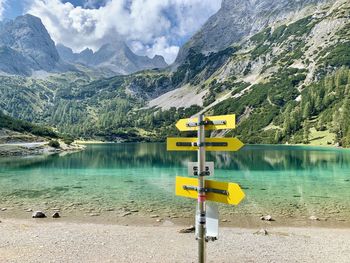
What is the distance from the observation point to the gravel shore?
58.0 feet

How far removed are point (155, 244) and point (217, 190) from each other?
1174 cm

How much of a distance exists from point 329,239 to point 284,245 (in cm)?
423

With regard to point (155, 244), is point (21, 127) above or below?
above

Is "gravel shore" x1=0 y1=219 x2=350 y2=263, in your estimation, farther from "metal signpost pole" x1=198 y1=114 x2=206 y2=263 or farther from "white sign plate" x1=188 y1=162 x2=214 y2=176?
"white sign plate" x1=188 y1=162 x2=214 y2=176

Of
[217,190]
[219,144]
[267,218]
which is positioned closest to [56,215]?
[267,218]

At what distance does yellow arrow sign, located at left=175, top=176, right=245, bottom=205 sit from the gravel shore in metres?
7.79

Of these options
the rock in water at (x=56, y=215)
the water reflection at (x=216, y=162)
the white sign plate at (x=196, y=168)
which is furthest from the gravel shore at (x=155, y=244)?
the water reflection at (x=216, y=162)

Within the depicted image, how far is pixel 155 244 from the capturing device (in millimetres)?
20406

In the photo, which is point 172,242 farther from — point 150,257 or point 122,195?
point 122,195

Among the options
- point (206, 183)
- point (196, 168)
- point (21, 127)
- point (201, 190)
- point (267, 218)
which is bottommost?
point (267, 218)

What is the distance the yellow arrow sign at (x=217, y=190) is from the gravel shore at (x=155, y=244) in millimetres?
7793

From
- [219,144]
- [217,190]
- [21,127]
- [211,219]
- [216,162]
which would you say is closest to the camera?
[217,190]

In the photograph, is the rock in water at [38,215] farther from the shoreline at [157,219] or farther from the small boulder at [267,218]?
the small boulder at [267,218]

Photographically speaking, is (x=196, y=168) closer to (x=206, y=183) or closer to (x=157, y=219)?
(x=206, y=183)
